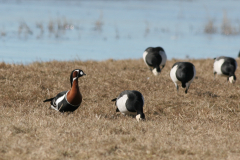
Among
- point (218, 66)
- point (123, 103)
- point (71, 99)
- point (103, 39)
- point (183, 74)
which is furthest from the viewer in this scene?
point (103, 39)

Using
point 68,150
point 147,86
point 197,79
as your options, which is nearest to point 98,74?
point 147,86

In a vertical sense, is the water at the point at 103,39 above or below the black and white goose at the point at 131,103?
above

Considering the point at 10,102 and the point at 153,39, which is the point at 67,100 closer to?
the point at 10,102

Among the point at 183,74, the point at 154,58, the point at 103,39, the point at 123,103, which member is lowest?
the point at 123,103

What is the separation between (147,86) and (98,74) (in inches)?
71.4

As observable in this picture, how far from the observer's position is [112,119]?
302 inches

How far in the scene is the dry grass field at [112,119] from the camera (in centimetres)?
542

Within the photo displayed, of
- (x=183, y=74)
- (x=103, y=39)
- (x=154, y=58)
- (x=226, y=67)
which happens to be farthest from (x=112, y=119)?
(x=103, y=39)

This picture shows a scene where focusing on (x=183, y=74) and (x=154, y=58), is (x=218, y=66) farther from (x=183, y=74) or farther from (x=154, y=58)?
(x=183, y=74)

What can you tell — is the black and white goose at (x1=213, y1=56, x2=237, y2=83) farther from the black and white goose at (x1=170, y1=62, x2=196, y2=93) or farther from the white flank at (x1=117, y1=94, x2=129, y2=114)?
the white flank at (x1=117, y1=94, x2=129, y2=114)

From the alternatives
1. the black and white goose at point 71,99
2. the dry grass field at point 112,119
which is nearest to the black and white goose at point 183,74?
the dry grass field at point 112,119

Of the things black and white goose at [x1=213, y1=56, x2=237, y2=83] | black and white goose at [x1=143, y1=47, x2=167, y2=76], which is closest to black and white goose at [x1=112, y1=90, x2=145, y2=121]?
black and white goose at [x1=143, y1=47, x2=167, y2=76]

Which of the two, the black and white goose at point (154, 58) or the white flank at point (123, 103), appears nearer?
the white flank at point (123, 103)

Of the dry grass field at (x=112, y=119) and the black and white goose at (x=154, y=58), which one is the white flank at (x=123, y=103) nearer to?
the dry grass field at (x=112, y=119)
